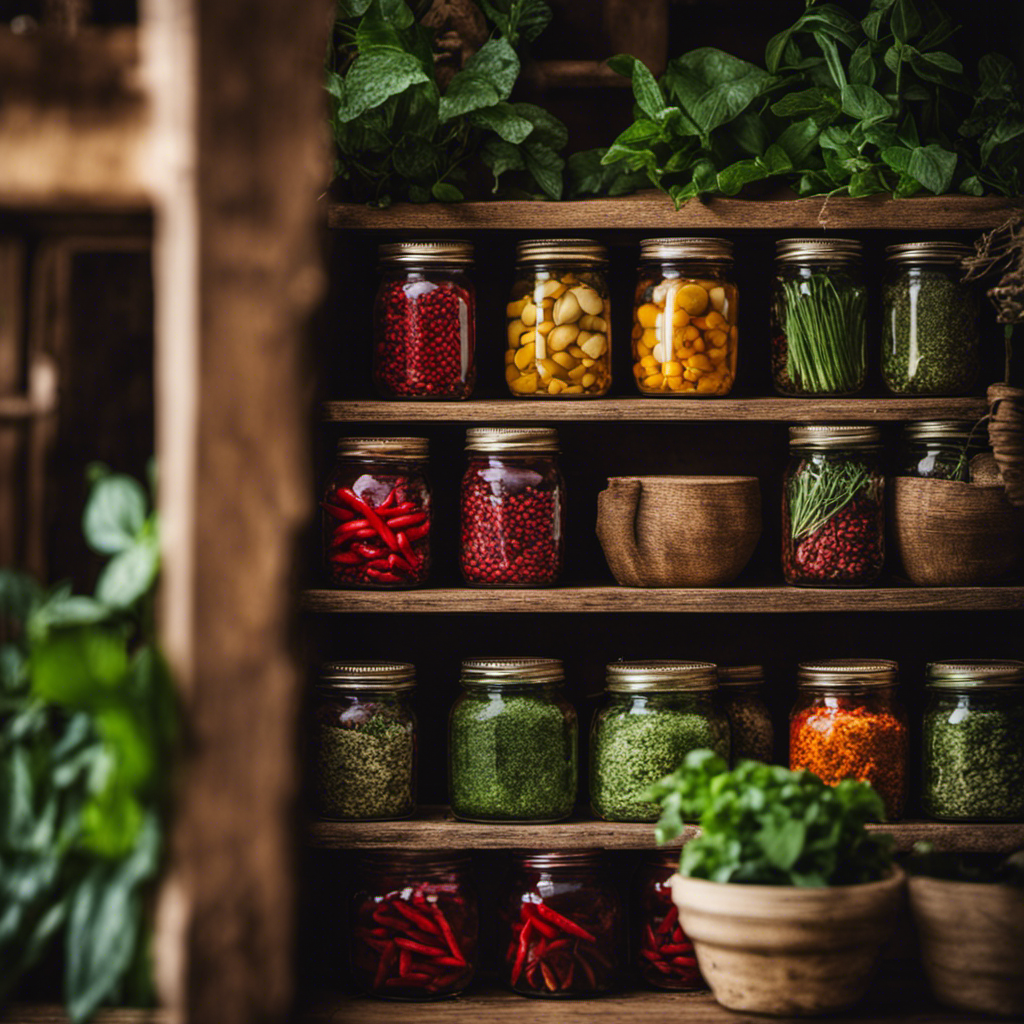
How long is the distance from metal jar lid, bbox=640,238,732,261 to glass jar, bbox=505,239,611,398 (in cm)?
8

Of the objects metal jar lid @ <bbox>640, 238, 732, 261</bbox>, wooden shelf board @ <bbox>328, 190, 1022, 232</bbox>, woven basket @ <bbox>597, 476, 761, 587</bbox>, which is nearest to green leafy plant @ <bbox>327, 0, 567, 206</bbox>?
wooden shelf board @ <bbox>328, 190, 1022, 232</bbox>

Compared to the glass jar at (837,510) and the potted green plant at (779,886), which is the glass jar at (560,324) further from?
the potted green plant at (779,886)

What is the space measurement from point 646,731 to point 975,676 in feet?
1.53

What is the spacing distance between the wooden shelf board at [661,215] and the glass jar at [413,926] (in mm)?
911

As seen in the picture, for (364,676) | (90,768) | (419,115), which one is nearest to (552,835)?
(364,676)

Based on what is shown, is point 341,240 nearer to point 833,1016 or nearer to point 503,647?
point 503,647

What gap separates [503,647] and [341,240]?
2.31 ft

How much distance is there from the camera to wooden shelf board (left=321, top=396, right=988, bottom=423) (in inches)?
69.2

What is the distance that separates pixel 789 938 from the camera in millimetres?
1488

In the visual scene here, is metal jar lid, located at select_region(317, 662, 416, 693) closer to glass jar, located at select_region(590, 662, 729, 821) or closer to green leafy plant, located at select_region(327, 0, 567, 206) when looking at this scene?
glass jar, located at select_region(590, 662, 729, 821)

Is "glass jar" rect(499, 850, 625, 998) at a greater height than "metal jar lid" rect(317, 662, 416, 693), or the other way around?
"metal jar lid" rect(317, 662, 416, 693)

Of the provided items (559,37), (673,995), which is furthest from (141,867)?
(559,37)

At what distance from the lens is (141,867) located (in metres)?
1.14

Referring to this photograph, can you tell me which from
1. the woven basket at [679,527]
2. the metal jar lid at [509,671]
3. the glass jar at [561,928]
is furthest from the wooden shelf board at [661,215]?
the glass jar at [561,928]
